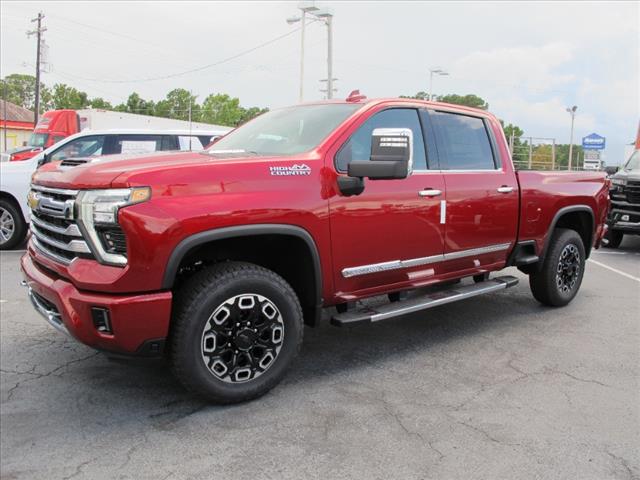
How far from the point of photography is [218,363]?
344cm

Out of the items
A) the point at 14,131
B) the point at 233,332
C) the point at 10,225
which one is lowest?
the point at 233,332

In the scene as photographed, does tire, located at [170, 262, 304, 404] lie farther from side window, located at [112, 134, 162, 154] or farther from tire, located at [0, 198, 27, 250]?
side window, located at [112, 134, 162, 154]

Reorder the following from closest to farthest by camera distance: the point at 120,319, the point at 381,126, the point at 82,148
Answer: the point at 120,319 → the point at 381,126 → the point at 82,148

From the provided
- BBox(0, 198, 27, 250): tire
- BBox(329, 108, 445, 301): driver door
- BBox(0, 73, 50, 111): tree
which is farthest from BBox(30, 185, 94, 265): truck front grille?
BBox(0, 73, 50, 111): tree

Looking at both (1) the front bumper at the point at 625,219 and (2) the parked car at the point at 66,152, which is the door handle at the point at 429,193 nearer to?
(2) the parked car at the point at 66,152

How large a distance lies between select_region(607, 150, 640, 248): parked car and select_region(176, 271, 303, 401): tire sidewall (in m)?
8.35

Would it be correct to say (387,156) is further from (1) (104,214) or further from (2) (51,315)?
(2) (51,315)

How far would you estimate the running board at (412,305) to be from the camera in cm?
400

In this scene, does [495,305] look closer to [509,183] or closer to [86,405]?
[509,183]

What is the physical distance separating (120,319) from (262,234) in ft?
3.13

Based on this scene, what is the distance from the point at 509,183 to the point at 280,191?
2.57 m

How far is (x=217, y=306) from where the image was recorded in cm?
336

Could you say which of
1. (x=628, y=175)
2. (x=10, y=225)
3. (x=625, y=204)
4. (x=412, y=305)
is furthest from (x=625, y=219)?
(x=10, y=225)

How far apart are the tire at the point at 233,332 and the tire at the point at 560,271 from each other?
3.20m
